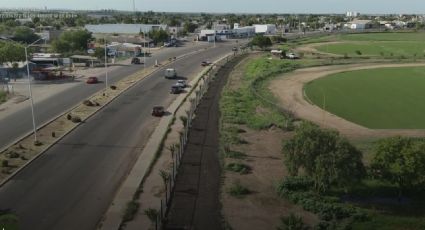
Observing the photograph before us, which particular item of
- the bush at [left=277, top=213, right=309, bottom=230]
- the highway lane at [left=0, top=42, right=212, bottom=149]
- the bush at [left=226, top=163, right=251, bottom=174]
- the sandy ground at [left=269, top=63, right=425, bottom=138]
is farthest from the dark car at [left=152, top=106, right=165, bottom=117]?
the bush at [left=277, top=213, right=309, bottom=230]

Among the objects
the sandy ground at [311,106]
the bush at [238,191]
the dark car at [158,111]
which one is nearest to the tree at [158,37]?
the sandy ground at [311,106]

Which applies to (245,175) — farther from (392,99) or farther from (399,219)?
(392,99)

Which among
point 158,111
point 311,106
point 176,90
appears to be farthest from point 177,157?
point 176,90

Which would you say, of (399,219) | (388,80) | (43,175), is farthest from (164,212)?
(388,80)

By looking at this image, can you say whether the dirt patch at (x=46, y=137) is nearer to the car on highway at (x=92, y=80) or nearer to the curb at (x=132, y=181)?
the curb at (x=132, y=181)

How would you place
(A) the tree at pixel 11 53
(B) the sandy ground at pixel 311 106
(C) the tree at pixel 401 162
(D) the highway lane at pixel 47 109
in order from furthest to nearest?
(A) the tree at pixel 11 53, (B) the sandy ground at pixel 311 106, (D) the highway lane at pixel 47 109, (C) the tree at pixel 401 162

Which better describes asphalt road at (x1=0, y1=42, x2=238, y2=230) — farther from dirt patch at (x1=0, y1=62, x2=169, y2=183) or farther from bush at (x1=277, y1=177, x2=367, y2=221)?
bush at (x1=277, y1=177, x2=367, y2=221)
